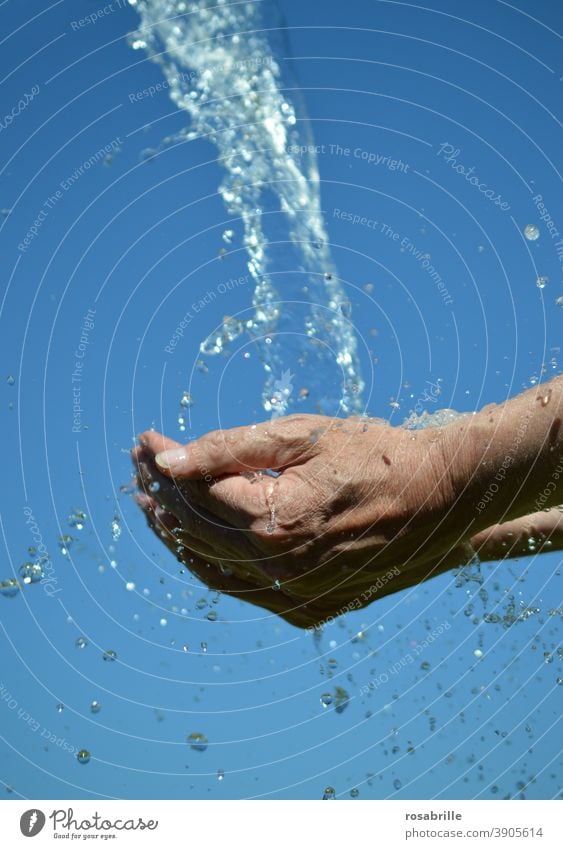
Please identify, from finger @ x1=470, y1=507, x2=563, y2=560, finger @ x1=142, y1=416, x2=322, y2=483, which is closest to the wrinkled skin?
finger @ x1=142, y1=416, x2=322, y2=483

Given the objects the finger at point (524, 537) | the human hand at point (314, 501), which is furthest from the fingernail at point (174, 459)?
the finger at point (524, 537)

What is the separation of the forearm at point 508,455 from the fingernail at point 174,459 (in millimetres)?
958

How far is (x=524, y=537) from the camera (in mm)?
3844

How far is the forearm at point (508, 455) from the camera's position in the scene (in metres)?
2.68

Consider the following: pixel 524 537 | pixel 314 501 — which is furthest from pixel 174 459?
pixel 524 537

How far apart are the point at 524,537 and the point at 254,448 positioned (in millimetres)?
1545

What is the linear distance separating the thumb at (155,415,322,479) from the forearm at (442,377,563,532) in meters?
0.50

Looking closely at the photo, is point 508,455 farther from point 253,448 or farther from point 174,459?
point 174,459

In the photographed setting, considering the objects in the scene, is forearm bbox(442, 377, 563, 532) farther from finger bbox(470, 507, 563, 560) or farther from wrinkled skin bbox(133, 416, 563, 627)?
finger bbox(470, 507, 563, 560)

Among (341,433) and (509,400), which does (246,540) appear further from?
(509,400)

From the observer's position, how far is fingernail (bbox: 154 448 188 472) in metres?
3.09
